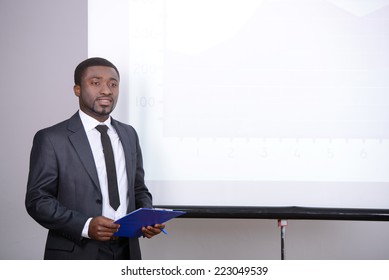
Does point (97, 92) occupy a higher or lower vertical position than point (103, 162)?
higher

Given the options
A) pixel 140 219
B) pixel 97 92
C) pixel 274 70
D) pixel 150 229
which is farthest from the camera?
pixel 274 70

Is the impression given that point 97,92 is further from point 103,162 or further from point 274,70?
point 274,70

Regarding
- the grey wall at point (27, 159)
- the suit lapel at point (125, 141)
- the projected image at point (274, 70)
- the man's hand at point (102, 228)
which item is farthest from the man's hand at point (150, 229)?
the grey wall at point (27, 159)

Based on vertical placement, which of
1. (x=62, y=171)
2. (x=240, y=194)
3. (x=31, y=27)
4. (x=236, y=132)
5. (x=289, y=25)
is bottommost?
(x=240, y=194)

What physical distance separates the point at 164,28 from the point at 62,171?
82 centimetres

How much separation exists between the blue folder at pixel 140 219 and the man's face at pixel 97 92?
1.51 ft

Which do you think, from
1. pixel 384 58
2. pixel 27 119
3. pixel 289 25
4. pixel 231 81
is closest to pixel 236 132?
pixel 231 81

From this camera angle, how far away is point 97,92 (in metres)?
1.65

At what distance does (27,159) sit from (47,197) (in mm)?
1151

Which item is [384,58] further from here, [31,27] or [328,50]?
[31,27]

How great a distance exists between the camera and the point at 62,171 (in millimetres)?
1535

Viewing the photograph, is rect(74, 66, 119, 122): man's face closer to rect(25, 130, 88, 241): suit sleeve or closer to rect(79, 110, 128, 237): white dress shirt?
rect(79, 110, 128, 237): white dress shirt

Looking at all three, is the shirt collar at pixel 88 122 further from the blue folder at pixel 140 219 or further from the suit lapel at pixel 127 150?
the blue folder at pixel 140 219

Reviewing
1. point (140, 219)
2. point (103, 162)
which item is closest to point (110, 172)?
point (103, 162)
